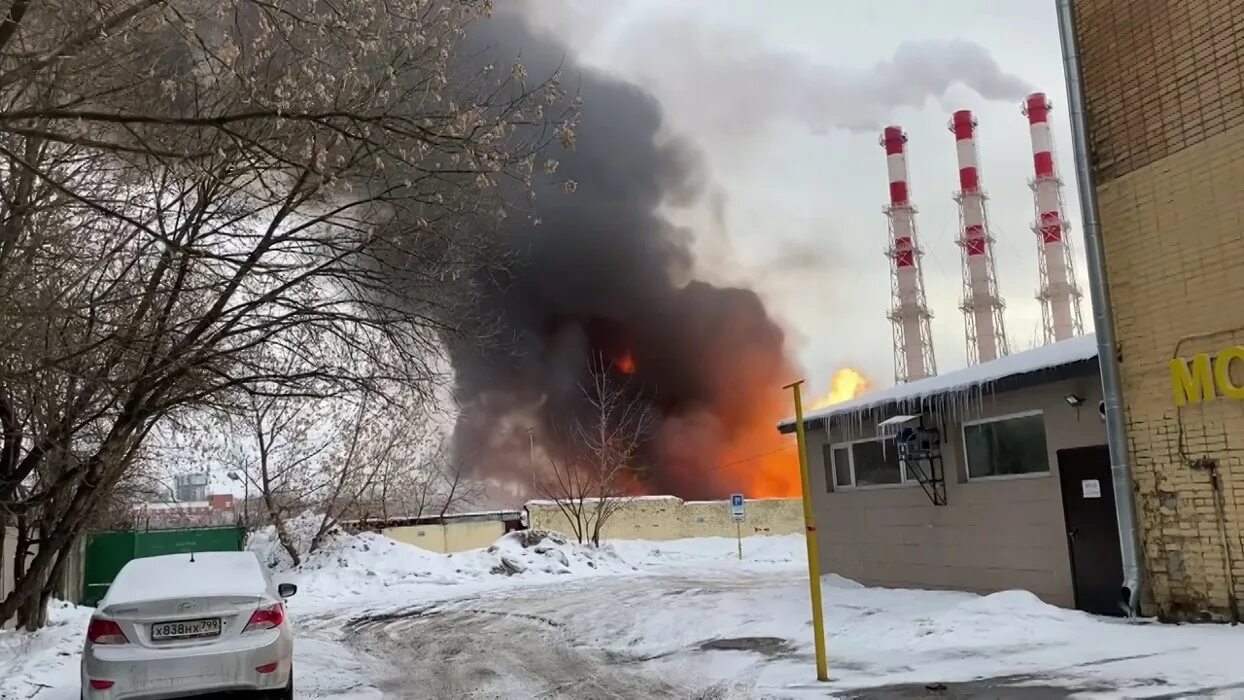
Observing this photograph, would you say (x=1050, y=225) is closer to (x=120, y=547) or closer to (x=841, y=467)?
(x=841, y=467)

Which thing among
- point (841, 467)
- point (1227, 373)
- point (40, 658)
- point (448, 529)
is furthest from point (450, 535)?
point (1227, 373)

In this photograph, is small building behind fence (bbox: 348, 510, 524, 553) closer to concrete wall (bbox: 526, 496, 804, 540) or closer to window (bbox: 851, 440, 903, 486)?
concrete wall (bbox: 526, 496, 804, 540)

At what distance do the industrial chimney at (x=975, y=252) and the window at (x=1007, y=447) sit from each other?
39721 mm

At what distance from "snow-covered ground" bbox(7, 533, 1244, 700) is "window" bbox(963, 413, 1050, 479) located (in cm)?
162

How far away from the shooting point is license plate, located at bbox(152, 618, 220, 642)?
7371 mm

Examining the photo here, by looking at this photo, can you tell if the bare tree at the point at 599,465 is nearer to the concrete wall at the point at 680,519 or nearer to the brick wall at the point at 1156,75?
the concrete wall at the point at 680,519

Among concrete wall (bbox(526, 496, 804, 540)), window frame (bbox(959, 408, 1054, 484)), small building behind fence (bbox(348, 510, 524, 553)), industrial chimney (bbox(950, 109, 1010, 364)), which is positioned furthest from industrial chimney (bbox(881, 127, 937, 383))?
window frame (bbox(959, 408, 1054, 484))

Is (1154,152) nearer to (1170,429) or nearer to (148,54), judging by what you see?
(1170,429)

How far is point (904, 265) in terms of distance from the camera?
50594 millimetres

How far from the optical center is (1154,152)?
9828mm

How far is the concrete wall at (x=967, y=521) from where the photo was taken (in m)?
11.1

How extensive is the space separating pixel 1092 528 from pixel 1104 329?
2318mm

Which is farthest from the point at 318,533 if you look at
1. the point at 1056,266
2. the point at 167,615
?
the point at 1056,266

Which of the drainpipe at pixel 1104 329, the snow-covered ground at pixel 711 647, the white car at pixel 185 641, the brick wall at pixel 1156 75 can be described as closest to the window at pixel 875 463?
the snow-covered ground at pixel 711 647
